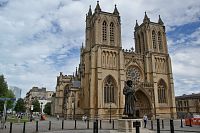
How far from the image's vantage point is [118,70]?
156 ft

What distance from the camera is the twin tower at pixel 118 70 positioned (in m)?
44.9

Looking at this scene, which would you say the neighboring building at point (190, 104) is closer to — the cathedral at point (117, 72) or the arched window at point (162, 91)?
the arched window at point (162, 91)

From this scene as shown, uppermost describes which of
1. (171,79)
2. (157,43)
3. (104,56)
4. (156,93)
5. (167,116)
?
(157,43)

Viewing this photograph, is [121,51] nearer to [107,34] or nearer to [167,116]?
[107,34]

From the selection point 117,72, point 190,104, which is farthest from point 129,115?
point 190,104

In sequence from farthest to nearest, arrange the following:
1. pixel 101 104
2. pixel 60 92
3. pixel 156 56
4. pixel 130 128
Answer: pixel 60 92
pixel 156 56
pixel 101 104
pixel 130 128

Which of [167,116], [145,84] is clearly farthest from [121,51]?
[167,116]

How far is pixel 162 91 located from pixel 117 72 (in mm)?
13336

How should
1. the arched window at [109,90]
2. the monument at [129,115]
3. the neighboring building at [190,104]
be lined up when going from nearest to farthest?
the monument at [129,115] < the arched window at [109,90] < the neighboring building at [190,104]

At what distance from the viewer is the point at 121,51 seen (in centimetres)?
4847

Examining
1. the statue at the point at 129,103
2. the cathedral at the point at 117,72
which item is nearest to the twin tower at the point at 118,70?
the cathedral at the point at 117,72

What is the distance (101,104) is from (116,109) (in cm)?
382

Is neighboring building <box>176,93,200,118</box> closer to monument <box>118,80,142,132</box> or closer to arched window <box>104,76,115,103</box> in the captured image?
arched window <box>104,76,115,103</box>

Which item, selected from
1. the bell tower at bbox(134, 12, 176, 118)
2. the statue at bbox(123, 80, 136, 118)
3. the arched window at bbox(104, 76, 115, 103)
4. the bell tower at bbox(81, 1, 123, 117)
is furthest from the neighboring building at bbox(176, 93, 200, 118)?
the statue at bbox(123, 80, 136, 118)
